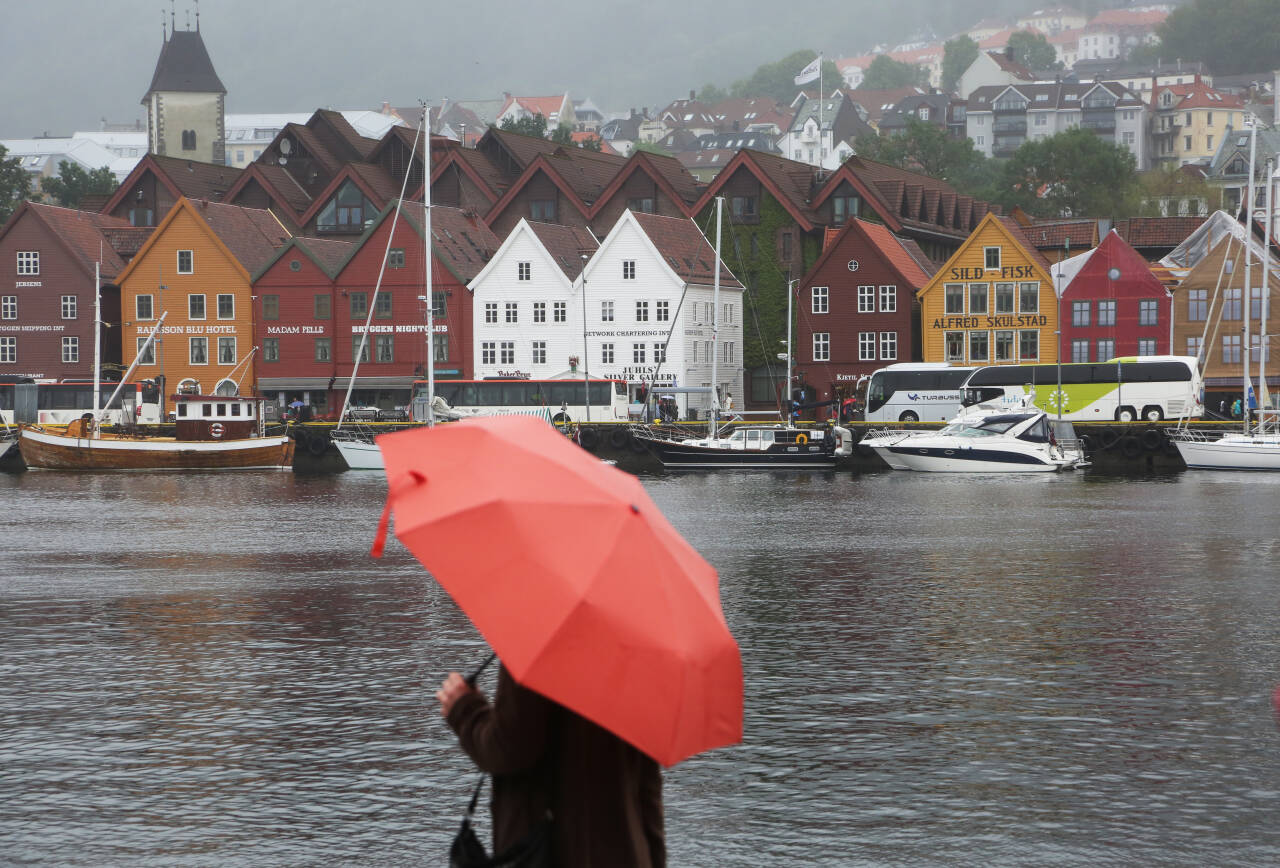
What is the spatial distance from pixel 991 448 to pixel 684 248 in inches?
1147

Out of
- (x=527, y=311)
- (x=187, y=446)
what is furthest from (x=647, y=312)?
(x=187, y=446)

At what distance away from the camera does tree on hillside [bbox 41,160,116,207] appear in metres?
136

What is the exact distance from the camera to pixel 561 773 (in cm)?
545

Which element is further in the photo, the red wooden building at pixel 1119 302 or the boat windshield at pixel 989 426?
the red wooden building at pixel 1119 302

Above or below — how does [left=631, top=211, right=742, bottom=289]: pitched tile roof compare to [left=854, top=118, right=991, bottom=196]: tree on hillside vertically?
below

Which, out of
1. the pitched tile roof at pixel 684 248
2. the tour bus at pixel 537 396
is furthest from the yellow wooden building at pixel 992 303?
the tour bus at pixel 537 396

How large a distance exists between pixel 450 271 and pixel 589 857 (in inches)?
3288

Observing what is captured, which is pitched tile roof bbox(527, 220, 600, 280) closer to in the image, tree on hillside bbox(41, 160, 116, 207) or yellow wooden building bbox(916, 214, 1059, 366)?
yellow wooden building bbox(916, 214, 1059, 366)

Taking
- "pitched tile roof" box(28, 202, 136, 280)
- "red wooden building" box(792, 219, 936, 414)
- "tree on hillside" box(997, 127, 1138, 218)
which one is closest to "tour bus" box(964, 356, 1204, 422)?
"red wooden building" box(792, 219, 936, 414)

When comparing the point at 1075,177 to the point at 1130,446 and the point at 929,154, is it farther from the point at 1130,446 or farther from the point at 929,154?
the point at 1130,446

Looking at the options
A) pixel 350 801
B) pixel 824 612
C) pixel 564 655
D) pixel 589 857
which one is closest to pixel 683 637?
pixel 564 655

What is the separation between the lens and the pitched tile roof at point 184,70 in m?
162

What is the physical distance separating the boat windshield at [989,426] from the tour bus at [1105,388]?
6.23 m

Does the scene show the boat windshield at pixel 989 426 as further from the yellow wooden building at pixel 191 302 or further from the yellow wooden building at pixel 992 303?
the yellow wooden building at pixel 191 302
